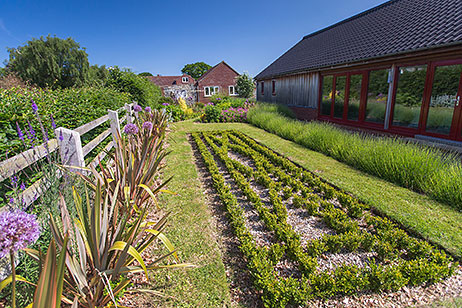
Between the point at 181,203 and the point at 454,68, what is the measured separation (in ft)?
25.6

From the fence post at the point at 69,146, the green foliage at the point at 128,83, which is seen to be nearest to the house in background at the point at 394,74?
the green foliage at the point at 128,83

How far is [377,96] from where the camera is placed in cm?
888

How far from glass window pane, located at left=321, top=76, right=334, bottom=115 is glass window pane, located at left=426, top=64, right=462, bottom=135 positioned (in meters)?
4.76

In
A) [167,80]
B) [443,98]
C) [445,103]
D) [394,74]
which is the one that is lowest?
[445,103]

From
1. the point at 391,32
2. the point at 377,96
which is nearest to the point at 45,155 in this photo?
the point at 377,96

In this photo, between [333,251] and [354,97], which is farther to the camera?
[354,97]

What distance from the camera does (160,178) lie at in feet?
17.0

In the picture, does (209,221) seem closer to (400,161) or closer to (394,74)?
(400,161)

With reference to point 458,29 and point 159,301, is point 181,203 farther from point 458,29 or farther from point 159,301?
point 458,29

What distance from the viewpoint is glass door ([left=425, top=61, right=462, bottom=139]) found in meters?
6.31

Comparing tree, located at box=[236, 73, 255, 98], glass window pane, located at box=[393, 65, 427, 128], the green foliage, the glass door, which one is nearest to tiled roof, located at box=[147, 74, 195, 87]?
tree, located at box=[236, 73, 255, 98]

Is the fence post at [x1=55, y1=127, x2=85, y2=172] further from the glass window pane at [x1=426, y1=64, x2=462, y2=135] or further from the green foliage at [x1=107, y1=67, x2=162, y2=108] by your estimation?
the glass window pane at [x1=426, y1=64, x2=462, y2=135]

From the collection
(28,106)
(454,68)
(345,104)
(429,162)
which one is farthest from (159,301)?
Result: (345,104)

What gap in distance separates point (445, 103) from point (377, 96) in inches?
95.3
